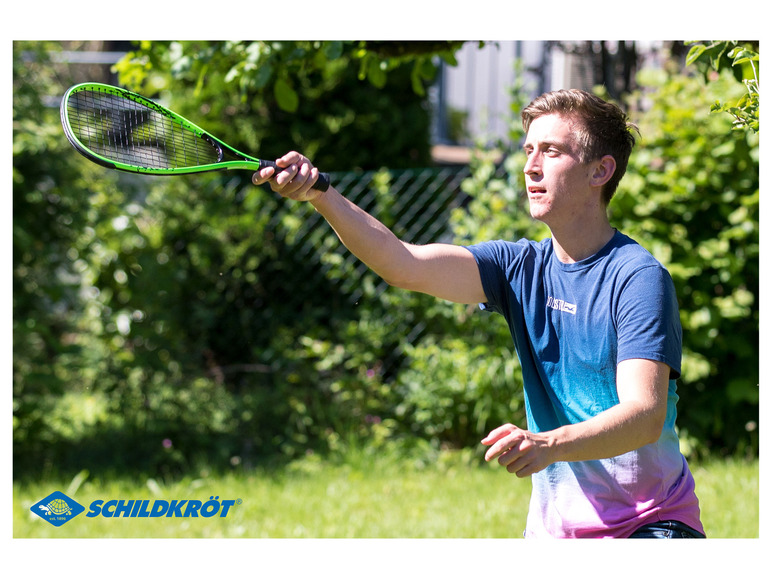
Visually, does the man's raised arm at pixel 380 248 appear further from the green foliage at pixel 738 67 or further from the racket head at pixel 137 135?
the green foliage at pixel 738 67

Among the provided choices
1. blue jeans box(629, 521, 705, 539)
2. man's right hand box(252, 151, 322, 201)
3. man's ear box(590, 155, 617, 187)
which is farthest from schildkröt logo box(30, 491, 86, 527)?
man's ear box(590, 155, 617, 187)

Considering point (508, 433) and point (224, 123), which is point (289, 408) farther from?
point (508, 433)

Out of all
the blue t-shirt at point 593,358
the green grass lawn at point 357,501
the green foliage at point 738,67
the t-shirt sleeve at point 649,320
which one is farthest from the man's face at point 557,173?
the green grass lawn at point 357,501

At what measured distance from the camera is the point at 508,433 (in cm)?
153

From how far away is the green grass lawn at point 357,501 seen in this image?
3930 mm

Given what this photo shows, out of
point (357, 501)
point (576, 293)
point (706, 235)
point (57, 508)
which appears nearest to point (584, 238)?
point (576, 293)

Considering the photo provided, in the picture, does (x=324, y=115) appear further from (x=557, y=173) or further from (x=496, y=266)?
(x=557, y=173)

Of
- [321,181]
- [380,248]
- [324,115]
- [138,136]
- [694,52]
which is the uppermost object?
[324,115]

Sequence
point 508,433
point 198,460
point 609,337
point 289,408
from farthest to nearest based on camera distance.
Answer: point 289,408 < point 198,460 < point 609,337 < point 508,433

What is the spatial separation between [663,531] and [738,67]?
1.65 meters

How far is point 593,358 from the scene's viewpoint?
1978 millimetres

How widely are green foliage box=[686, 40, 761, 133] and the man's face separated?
0.38 meters
